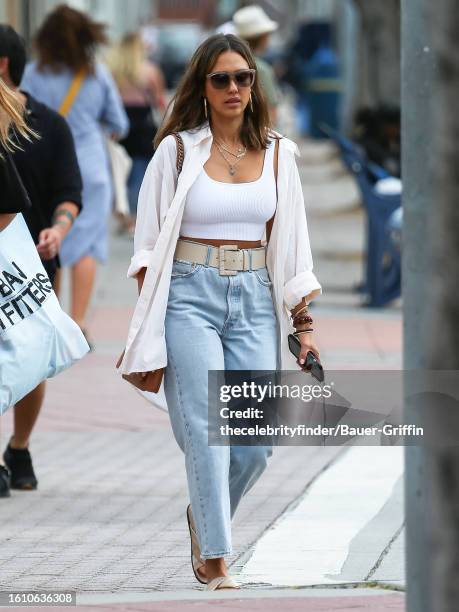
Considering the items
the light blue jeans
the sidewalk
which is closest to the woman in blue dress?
the sidewalk

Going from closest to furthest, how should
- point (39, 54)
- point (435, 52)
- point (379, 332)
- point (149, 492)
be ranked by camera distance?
point (435, 52)
point (149, 492)
point (39, 54)
point (379, 332)

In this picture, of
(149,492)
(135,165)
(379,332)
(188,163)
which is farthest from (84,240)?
(135,165)

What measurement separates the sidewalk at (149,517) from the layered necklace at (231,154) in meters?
1.31

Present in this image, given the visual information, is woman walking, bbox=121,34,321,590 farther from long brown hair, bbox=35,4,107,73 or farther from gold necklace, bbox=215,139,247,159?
long brown hair, bbox=35,4,107,73

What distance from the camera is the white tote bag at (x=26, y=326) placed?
589cm

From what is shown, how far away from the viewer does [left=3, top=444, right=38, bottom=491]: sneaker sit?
721 centimetres

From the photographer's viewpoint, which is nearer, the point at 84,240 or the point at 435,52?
the point at 435,52

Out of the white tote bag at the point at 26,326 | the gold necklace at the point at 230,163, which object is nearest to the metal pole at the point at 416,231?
the gold necklace at the point at 230,163

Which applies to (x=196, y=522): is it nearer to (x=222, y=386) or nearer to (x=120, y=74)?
(x=222, y=386)

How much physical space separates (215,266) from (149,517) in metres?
1.64

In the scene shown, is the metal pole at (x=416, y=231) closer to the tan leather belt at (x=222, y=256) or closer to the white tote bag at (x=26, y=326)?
the tan leather belt at (x=222, y=256)

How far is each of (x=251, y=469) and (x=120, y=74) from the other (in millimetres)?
12052

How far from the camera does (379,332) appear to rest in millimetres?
11805

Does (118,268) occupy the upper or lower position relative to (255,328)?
lower
